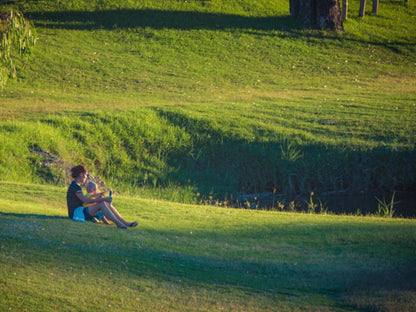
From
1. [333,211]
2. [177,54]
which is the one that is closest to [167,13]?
[177,54]

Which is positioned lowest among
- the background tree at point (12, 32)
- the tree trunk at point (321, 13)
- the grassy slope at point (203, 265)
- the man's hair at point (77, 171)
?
the grassy slope at point (203, 265)

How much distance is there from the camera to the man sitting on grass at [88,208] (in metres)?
9.93

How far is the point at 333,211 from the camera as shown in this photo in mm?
15906

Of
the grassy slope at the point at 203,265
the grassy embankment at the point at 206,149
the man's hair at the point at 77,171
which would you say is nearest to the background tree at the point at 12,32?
the grassy embankment at the point at 206,149

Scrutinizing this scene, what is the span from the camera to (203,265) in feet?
27.7

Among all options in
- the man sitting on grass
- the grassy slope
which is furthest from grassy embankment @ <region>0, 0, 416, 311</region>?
the man sitting on grass

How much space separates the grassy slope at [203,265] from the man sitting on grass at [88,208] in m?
0.35

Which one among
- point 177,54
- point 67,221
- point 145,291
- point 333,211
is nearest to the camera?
point 145,291

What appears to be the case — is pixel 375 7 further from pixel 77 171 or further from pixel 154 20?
pixel 77 171

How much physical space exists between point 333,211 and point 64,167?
322 inches

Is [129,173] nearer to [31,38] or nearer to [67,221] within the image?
[31,38]

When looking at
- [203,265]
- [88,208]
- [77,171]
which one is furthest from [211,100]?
[203,265]

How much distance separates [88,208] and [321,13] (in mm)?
27948

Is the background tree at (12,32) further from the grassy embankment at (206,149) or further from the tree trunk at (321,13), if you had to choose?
the tree trunk at (321,13)
